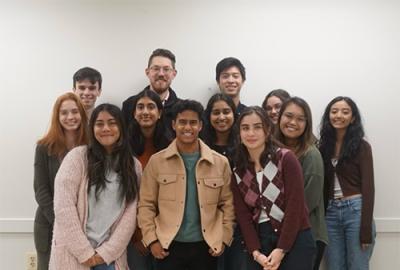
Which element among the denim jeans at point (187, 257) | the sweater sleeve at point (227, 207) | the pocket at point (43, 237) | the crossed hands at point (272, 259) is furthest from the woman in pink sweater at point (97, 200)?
the crossed hands at point (272, 259)

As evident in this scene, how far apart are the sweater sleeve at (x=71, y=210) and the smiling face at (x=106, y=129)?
0.18 meters

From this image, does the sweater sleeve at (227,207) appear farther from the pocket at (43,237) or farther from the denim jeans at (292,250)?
the pocket at (43,237)

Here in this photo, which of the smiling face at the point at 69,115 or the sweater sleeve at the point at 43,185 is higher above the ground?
the smiling face at the point at 69,115

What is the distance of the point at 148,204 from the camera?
2.12 m

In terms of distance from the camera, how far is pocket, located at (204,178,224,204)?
212 centimetres

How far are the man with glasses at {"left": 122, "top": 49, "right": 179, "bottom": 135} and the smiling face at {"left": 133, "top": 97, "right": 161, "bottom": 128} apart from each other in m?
0.19

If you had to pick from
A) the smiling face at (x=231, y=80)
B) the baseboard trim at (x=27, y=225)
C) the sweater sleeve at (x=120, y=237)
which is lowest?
the baseboard trim at (x=27, y=225)

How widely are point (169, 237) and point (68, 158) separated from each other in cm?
71

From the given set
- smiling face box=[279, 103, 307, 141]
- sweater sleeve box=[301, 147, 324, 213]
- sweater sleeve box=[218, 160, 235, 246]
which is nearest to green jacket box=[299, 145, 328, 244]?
sweater sleeve box=[301, 147, 324, 213]

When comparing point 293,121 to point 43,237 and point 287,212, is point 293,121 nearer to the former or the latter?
point 287,212

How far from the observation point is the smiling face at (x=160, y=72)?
8.92 ft

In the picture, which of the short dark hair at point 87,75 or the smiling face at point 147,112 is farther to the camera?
the short dark hair at point 87,75

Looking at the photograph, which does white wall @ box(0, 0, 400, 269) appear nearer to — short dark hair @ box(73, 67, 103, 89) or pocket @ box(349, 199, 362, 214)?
short dark hair @ box(73, 67, 103, 89)

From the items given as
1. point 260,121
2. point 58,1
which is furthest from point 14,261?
point 260,121
